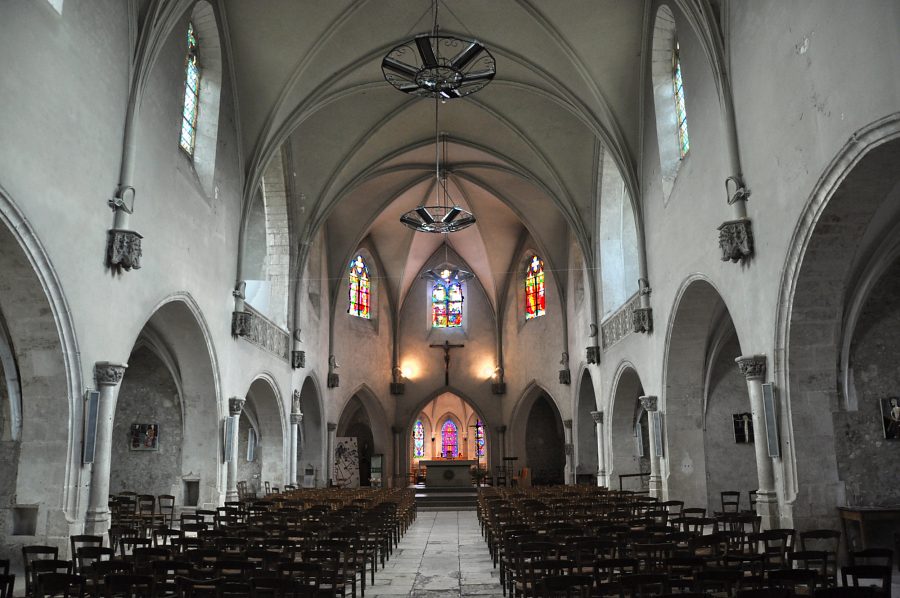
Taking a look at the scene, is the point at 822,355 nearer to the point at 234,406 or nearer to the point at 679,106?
the point at 679,106

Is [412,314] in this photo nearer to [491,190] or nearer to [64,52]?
[491,190]

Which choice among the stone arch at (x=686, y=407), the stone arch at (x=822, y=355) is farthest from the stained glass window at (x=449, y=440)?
the stone arch at (x=822, y=355)

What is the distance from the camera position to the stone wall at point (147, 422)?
59.7ft

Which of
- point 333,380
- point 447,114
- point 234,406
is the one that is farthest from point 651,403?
point 333,380

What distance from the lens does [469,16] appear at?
722 inches

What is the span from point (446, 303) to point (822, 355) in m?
25.6

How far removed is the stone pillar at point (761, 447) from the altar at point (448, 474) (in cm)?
1876

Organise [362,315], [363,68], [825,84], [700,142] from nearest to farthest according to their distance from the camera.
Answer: [825,84] → [700,142] → [363,68] → [362,315]

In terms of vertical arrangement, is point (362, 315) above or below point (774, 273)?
above

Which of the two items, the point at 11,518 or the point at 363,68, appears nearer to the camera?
the point at 11,518

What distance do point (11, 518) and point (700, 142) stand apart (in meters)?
13.5

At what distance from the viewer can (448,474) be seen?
97.4 feet

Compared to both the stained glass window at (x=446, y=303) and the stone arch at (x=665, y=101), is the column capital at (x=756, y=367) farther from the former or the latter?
the stained glass window at (x=446, y=303)

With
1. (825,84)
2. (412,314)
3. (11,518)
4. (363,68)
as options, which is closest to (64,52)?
(11,518)
